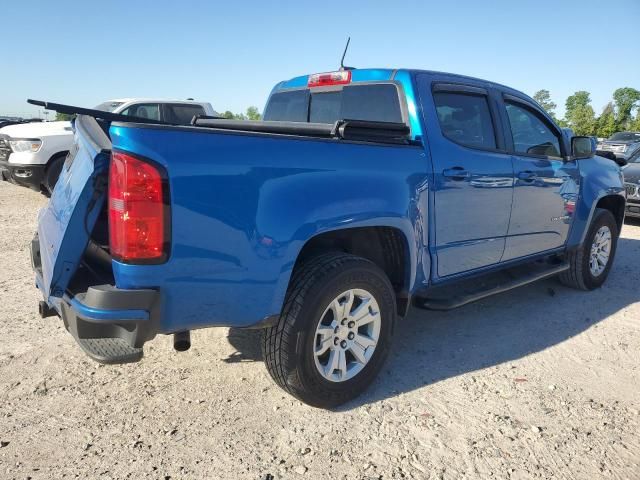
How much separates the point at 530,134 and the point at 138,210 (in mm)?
3443

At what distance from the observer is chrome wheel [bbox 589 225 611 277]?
5078mm

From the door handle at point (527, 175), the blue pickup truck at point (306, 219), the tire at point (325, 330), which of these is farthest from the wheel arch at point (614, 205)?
the tire at point (325, 330)

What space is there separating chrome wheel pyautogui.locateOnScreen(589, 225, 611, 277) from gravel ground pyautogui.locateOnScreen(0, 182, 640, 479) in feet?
4.17

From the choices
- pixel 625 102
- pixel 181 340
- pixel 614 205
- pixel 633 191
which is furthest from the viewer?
pixel 625 102

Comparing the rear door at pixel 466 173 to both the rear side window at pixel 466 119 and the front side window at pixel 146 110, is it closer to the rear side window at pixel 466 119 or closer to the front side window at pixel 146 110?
the rear side window at pixel 466 119

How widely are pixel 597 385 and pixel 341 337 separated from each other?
5.74 feet

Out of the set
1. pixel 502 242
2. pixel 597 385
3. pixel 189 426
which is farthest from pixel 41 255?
pixel 597 385

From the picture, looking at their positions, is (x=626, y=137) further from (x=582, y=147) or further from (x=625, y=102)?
(x=625, y=102)

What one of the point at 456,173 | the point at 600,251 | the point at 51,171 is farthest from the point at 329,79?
the point at 51,171

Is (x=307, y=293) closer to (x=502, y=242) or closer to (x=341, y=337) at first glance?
(x=341, y=337)

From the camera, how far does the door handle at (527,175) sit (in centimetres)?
384

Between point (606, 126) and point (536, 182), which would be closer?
point (536, 182)

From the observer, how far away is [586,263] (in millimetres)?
4949

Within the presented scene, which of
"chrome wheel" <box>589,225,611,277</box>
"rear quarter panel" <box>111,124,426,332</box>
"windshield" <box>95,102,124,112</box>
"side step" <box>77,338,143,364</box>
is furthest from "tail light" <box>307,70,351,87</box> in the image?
"windshield" <box>95,102,124,112</box>
